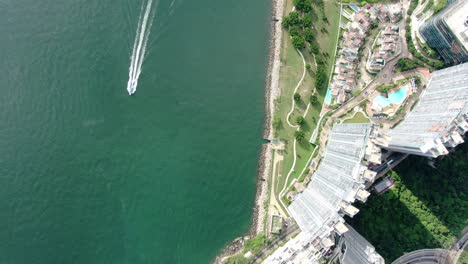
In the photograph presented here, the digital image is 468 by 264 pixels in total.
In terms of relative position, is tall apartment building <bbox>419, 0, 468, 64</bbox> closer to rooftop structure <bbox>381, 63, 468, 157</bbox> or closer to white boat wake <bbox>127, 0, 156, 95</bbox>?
rooftop structure <bbox>381, 63, 468, 157</bbox>

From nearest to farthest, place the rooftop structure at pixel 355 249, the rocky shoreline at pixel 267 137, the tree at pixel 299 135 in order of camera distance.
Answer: the rooftop structure at pixel 355 249
the tree at pixel 299 135
the rocky shoreline at pixel 267 137

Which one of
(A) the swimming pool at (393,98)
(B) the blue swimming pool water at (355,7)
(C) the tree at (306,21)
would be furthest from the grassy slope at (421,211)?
(C) the tree at (306,21)

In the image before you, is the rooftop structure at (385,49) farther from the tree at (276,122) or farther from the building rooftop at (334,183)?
the tree at (276,122)

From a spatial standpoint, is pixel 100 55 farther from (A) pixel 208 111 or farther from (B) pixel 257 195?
(B) pixel 257 195

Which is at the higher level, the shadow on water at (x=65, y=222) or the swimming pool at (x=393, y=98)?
the swimming pool at (x=393, y=98)

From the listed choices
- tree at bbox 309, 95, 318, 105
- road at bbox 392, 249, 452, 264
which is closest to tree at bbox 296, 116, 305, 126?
tree at bbox 309, 95, 318, 105

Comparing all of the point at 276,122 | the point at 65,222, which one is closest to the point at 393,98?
the point at 276,122

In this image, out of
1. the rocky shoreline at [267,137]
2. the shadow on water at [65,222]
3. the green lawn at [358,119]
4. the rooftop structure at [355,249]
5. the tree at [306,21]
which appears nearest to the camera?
the rooftop structure at [355,249]
